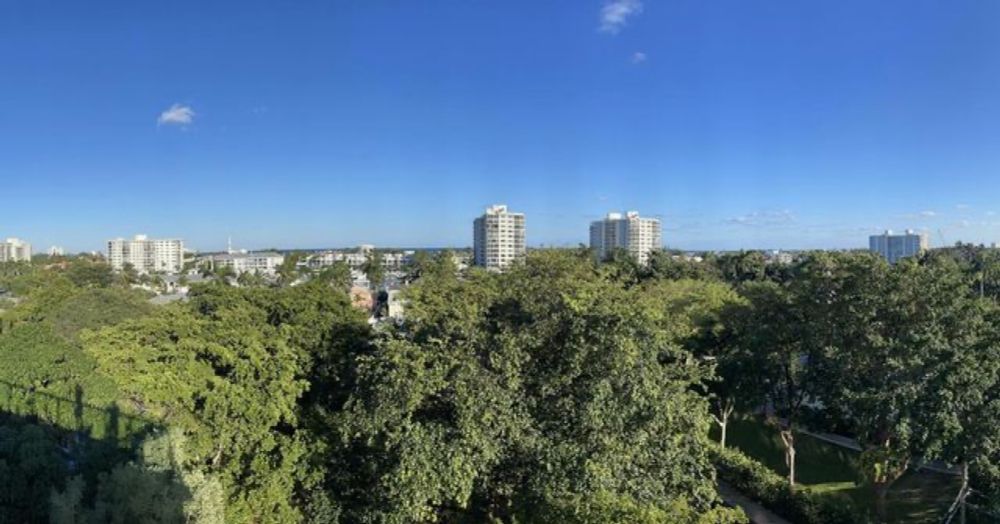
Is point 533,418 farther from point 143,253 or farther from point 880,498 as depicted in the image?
point 143,253

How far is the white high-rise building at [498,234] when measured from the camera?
91000 millimetres

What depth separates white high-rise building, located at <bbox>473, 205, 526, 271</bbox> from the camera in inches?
3583

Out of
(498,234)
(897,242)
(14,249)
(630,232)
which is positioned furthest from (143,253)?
(897,242)

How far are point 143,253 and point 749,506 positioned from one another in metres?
144

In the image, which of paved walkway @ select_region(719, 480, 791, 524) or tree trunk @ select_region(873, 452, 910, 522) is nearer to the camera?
tree trunk @ select_region(873, 452, 910, 522)

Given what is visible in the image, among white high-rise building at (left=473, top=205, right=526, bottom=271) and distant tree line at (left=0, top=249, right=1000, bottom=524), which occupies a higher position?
white high-rise building at (left=473, top=205, right=526, bottom=271)

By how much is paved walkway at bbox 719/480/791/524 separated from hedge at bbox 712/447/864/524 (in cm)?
10

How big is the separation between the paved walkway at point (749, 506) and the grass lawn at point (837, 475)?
1341 mm

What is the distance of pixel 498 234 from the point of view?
91500 millimetres

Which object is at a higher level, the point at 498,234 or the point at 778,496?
the point at 498,234

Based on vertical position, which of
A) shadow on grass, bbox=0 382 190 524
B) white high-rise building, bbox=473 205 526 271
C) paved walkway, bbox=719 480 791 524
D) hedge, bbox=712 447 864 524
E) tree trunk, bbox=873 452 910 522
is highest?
white high-rise building, bbox=473 205 526 271

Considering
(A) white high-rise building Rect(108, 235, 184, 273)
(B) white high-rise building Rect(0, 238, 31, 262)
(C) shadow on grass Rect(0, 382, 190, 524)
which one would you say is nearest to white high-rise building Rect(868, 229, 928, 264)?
(C) shadow on grass Rect(0, 382, 190, 524)

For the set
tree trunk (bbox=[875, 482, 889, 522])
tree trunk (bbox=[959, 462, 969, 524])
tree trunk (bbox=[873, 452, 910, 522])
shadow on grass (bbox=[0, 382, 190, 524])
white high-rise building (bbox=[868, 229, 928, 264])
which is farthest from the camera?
white high-rise building (bbox=[868, 229, 928, 264])

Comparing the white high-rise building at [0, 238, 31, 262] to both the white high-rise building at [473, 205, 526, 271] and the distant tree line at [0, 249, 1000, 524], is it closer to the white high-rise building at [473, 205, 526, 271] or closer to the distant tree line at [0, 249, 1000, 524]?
the white high-rise building at [473, 205, 526, 271]
